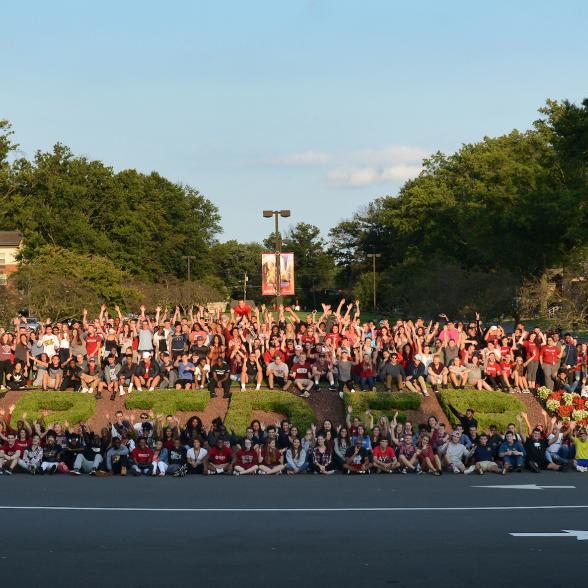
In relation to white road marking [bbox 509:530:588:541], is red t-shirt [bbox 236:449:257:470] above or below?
above

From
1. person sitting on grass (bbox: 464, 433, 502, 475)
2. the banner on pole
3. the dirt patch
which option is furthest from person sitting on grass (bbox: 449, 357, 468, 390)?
the banner on pole

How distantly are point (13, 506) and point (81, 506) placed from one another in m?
1.18

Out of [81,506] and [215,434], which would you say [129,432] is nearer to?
[215,434]

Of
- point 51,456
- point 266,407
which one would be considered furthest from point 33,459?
point 266,407

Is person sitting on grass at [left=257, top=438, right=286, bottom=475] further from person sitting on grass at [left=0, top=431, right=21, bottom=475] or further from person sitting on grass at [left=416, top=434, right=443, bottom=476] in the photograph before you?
person sitting on grass at [left=0, top=431, right=21, bottom=475]

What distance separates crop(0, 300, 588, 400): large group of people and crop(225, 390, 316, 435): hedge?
2.27ft

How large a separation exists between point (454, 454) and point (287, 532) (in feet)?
28.8

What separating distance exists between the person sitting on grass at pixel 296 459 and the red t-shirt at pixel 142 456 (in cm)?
313

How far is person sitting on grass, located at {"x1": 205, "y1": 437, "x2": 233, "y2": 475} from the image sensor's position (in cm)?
2297

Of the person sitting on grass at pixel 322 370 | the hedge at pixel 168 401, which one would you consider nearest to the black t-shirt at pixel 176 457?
the hedge at pixel 168 401

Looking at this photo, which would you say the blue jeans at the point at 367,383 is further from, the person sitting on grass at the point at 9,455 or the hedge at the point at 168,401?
the person sitting on grass at the point at 9,455

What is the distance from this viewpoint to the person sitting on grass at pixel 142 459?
2262cm

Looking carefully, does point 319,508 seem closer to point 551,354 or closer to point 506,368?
point 506,368

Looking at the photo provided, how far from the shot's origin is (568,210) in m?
58.3
